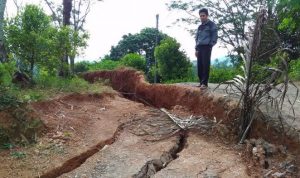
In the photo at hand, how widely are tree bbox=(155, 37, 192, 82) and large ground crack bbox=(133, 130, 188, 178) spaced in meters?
8.99

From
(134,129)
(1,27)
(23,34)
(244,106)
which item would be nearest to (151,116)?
(134,129)

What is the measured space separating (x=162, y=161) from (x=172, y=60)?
9.83m

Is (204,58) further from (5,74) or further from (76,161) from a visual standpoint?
(5,74)

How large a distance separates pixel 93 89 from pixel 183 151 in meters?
3.68

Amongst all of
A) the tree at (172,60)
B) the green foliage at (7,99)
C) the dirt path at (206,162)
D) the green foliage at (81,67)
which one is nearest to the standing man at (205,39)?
the dirt path at (206,162)

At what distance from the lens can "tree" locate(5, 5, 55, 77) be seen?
6.87m

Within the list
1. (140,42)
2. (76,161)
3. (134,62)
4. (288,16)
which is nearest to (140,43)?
(140,42)

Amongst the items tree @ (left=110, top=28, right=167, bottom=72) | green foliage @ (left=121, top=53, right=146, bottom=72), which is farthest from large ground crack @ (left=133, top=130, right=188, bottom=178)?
tree @ (left=110, top=28, right=167, bottom=72)

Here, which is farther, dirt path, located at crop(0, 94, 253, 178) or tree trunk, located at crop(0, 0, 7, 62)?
tree trunk, located at crop(0, 0, 7, 62)

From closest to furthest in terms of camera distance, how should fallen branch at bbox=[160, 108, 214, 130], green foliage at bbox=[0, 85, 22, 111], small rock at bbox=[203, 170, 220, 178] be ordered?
1. small rock at bbox=[203, 170, 220, 178]
2. green foliage at bbox=[0, 85, 22, 111]
3. fallen branch at bbox=[160, 108, 214, 130]

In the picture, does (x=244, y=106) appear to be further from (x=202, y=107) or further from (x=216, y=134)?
(x=202, y=107)

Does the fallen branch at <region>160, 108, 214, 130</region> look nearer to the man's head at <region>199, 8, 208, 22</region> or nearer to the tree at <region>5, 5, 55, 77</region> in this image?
the man's head at <region>199, 8, 208, 22</region>

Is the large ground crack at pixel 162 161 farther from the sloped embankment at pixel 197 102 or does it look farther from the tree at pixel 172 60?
the tree at pixel 172 60

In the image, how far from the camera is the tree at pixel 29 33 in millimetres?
6871
